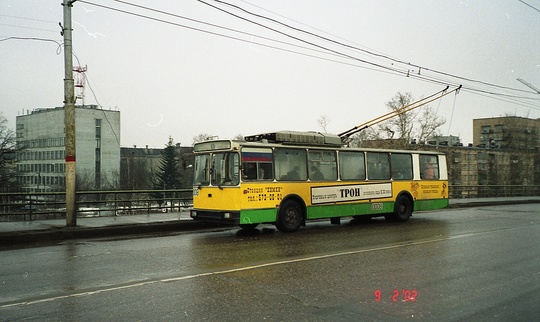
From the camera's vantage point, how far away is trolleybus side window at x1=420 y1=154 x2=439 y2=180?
19672mm

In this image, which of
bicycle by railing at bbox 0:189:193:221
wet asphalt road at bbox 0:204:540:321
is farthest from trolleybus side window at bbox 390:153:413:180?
bicycle by railing at bbox 0:189:193:221

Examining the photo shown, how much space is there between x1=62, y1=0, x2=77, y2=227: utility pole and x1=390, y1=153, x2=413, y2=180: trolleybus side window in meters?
11.8

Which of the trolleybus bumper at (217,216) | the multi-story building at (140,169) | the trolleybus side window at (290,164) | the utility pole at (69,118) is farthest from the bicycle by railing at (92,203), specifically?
the multi-story building at (140,169)

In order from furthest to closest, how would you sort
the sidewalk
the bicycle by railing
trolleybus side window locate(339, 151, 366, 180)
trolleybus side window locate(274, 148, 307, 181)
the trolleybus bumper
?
trolleybus side window locate(339, 151, 366, 180) < the bicycle by railing < trolleybus side window locate(274, 148, 307, 181) < the trolleybus bumper < the sidewalk

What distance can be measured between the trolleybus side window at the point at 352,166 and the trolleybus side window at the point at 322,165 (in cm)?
40

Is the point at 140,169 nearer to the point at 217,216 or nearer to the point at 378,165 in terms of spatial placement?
the point at 378,165

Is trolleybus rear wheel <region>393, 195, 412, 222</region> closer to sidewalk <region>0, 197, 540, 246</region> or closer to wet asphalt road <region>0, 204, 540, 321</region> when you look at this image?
wet asphalt road <region>0, 204, 540, 321</region>

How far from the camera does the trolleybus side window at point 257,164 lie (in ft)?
45.1

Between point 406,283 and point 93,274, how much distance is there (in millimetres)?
5307

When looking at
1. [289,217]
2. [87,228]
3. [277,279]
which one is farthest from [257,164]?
[277,279]

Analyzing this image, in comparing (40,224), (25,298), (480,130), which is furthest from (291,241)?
(480,130)

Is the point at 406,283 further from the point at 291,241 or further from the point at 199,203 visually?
the point at 199,203

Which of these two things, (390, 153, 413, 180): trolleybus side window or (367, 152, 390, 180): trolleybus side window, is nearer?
(367, 152, 390, 180): trolleybus side window

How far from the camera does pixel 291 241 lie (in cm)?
1248
